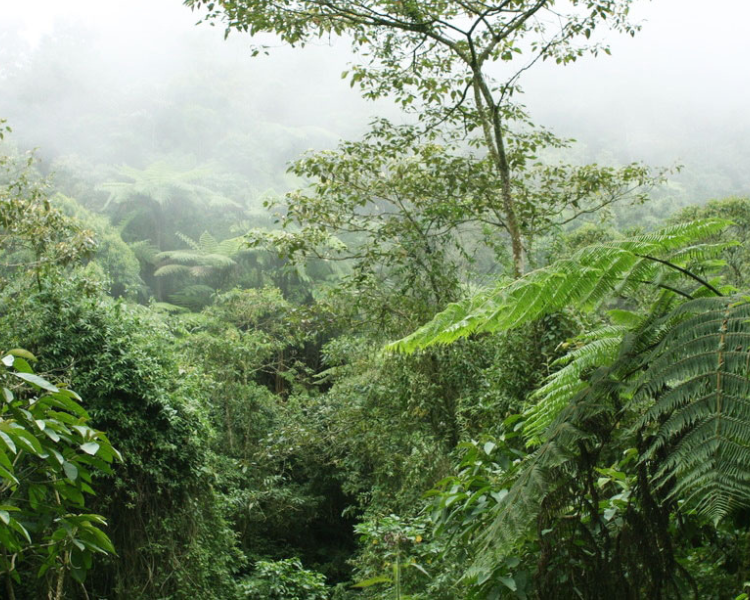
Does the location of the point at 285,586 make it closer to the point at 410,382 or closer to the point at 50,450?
the point at 410,382

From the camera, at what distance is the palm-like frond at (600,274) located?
147 cm

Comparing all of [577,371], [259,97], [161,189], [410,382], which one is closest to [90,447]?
[577,371]

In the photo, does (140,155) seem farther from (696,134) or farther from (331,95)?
(696,134)

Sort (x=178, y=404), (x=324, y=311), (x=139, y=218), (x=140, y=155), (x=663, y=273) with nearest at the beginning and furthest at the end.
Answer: (x=663, y=273) → (x=178, y=404) → (x=324, y=311) → (x=139, y=218) → (x=140, y=155)

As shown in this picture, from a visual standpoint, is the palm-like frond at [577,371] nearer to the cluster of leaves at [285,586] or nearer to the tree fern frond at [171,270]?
the cluster of leaves at [285,586]

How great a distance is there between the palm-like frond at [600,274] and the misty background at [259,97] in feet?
55.2

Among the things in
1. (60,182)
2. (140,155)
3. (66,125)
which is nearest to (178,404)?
(60,182)

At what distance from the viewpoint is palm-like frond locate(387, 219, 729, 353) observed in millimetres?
1474

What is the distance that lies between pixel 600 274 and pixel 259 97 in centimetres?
2353

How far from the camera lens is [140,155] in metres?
19.9

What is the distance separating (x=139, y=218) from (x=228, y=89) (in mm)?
8793

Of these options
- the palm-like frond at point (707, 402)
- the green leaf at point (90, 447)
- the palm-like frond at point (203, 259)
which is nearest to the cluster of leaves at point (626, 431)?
the palm-like frond at point (707, 402)

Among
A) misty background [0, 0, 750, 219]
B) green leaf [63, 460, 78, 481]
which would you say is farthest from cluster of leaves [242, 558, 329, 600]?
misty background [0, 0, 750, 219]

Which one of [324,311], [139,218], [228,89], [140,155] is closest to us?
[324,311]
